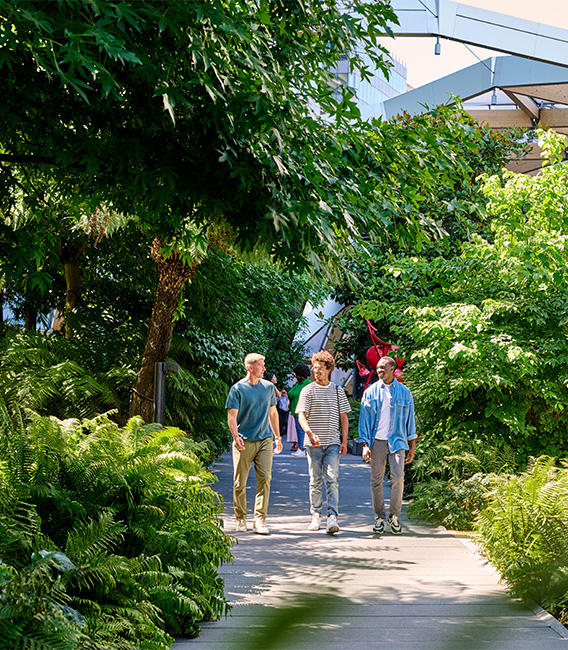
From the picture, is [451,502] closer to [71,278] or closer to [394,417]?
[394,417]

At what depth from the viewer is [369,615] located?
4965 mm

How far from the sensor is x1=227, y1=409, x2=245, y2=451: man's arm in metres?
8.70

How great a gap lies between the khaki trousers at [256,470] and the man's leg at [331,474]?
645mm

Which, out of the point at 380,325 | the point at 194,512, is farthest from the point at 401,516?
the point at 380,325

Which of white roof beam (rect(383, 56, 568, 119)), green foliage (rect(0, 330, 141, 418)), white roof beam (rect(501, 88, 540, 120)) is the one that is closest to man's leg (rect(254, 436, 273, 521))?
green foliage (rect(0, 330, 141, 418))

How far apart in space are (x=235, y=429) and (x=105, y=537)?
454cm

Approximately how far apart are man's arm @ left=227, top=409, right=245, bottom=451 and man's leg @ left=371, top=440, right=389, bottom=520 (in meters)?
1.51

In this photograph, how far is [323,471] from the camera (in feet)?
30.3

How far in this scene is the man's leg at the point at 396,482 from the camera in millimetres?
8797

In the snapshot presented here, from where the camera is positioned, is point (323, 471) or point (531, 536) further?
point (323, 471)

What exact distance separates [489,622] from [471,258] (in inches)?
385

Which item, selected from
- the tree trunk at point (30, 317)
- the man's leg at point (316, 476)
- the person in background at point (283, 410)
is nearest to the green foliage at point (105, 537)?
the man's leg at point (316, 476)

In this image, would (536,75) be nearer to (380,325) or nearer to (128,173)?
(380,325)

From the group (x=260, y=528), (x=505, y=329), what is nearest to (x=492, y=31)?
(x=260, y=528)
